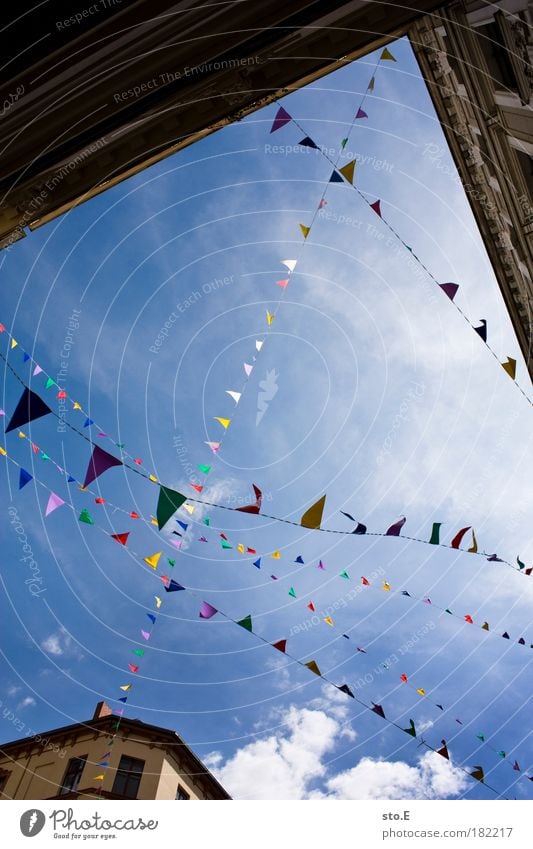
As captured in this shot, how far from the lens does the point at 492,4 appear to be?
8.66 metres

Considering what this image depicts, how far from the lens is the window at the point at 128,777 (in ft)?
50.3

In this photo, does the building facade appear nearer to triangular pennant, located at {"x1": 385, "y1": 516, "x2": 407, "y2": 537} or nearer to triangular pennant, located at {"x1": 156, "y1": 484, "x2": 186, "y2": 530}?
triangular pennant, located at {"x1": 385, "y1": 516, "x2": 407, "y2": 537}

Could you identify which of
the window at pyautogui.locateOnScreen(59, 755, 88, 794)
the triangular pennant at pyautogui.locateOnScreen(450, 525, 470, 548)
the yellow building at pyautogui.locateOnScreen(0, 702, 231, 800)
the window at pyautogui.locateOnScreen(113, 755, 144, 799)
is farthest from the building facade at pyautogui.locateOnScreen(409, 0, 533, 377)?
the window at pyautogui.locateOnScreen(59, 755, 88, 794)

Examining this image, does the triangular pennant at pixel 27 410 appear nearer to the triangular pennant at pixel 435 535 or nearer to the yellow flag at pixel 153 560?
the yellow flag at pixel 153 560

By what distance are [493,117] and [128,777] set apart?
73.1 feet

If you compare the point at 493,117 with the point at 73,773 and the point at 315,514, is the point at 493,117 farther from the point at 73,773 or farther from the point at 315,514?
the point at 73,773

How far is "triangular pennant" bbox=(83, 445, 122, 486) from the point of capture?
622 centimetres

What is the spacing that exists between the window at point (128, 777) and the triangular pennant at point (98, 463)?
47.7 ft

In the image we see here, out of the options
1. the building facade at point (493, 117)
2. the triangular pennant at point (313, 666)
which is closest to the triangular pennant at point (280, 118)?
the building facade at point (493, 117)

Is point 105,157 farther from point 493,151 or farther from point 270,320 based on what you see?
point 493,151

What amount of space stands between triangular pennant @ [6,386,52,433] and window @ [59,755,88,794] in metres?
14.8
